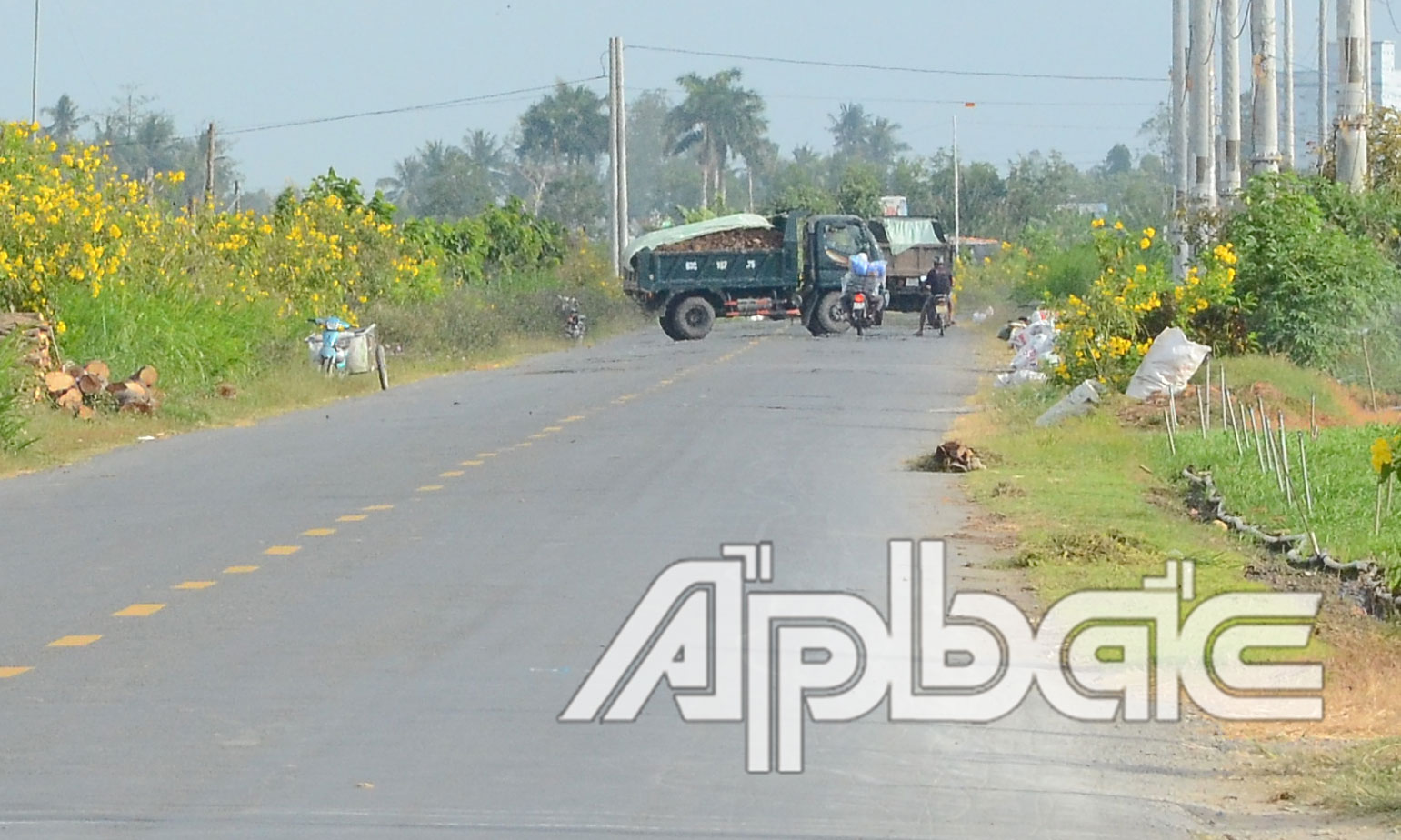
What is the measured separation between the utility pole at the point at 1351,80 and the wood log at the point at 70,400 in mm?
16199

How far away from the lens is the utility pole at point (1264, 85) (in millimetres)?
29891

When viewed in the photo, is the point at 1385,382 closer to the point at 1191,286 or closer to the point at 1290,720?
the point at 1191,286

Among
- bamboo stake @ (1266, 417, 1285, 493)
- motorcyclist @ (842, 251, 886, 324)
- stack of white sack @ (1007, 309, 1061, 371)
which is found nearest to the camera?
bamboo stake @ (1266, 417, 1285, 493)

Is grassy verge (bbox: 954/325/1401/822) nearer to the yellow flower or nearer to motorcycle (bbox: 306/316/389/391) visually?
the yellow flower

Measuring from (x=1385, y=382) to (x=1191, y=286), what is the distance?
2635 mm

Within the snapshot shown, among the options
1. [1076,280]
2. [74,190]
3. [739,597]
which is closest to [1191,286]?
[74,190]

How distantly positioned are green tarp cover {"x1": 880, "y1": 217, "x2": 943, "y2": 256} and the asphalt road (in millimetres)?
30432

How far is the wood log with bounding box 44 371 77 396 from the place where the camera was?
23688 mm

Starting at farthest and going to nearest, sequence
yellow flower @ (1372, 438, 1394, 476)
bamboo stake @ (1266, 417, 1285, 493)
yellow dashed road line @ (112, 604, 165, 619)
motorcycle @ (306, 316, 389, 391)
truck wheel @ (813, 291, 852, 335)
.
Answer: truck wheel @ (813, 291, 852, 335) < motorcycle @ (306, 316, 389, 391) < bamboo stake @ (1266, 417, 1285, 493) < yellow dashed road line @ (112, 604, 165, 619) < yellow flower @ (1372, 438, 1394, 476)

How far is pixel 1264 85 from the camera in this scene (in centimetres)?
2983

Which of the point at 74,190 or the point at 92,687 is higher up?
the point at 74,190

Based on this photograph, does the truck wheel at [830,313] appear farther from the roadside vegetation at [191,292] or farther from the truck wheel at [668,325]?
the roadside vegetation at [191,292]

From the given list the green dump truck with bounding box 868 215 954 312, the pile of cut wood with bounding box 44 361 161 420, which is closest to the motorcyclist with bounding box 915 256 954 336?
the green dump truck with bounding box 868 215 954 312

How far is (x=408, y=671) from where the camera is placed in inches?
364
